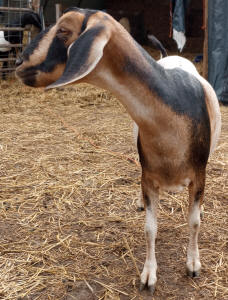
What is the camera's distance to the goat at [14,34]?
843 centimetres

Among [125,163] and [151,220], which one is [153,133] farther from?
[125,163]

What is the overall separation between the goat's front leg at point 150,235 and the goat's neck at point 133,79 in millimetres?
530

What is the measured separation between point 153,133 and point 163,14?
12.2 metres

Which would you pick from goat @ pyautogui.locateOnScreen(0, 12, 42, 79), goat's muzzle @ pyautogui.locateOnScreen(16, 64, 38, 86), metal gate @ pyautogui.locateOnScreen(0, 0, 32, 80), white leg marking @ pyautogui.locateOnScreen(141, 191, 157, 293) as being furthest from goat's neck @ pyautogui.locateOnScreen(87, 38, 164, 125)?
goat @ pyautogui.locateOnScreen(0, 12, 42, 79)

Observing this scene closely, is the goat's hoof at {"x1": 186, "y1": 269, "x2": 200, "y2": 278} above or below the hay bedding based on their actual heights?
above

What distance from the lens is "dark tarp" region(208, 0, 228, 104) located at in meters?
6.57

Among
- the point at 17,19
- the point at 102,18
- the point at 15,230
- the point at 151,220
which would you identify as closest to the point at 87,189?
the point at 15,230

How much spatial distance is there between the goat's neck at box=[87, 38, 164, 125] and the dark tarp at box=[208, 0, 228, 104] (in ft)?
17.7

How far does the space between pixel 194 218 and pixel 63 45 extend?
4.22ft

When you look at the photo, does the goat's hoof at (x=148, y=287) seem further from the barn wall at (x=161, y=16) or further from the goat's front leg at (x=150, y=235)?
the barn wall at (x=161, y=16)

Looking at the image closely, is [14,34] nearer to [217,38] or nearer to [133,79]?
[217,38]

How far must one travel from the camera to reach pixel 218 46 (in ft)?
22.3

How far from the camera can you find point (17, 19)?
884cm

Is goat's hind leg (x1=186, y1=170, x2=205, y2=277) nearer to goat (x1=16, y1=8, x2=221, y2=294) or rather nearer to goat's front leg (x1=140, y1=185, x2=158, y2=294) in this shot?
goat (x1=16, y1=8, x2=221, y2=294)
